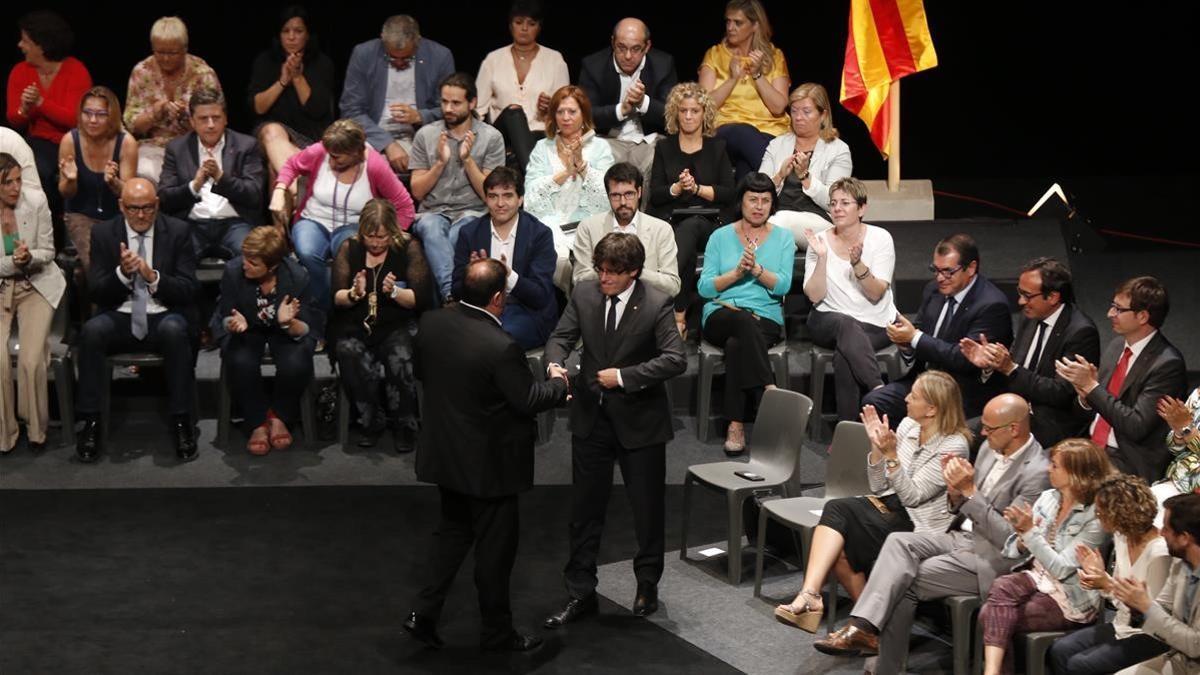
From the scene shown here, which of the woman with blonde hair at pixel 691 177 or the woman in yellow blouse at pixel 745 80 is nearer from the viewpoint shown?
the woman with blonde hair at pixel 691 177

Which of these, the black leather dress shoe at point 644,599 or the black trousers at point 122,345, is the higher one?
the black trousers at point 122,345

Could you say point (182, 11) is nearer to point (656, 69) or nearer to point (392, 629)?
point (656, 69)

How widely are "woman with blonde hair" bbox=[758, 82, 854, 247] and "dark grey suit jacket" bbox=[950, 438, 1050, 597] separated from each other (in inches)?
107

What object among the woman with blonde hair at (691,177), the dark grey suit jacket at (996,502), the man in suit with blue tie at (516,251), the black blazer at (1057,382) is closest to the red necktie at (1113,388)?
the black blazer at (1057,382)

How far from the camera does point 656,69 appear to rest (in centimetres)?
956

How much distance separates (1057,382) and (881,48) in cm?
313

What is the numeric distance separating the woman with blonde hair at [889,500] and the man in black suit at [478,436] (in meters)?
1.07

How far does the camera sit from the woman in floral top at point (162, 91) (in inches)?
353

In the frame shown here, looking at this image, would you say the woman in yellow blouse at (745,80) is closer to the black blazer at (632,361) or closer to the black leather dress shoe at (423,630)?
the black blazer at (632,361)

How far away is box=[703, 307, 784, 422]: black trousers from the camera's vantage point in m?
8.15

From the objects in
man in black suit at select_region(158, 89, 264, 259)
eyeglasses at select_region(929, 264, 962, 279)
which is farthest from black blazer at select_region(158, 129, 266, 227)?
eyeglasses at select_region(929, 264, 962, 279)

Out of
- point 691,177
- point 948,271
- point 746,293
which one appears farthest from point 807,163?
point 948,271

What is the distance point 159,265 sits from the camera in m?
8.16

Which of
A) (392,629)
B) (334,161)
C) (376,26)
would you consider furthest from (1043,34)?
(392,629)
